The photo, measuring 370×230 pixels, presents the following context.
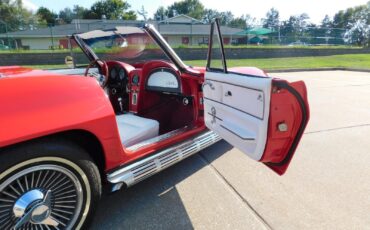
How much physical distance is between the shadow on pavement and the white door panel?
737mm

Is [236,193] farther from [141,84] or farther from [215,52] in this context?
[141,84]

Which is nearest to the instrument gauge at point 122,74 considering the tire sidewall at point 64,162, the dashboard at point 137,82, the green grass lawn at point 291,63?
the dashboard at point 137,82

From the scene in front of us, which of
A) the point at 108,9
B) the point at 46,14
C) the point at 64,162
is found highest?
the point at 46,14

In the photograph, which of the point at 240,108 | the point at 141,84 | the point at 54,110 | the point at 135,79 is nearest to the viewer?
the point at 54,110

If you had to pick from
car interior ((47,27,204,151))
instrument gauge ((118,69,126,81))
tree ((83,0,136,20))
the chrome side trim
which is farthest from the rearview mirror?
tree ((83,0,136,20))

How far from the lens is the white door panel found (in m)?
1.97

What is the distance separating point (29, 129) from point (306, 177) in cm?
266

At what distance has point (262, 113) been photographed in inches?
77.5

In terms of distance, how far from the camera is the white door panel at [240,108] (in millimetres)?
1974

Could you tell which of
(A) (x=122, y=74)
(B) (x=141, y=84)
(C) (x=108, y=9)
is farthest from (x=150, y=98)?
(C) (x=108, y=9)

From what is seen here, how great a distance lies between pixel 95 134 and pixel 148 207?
90 cm

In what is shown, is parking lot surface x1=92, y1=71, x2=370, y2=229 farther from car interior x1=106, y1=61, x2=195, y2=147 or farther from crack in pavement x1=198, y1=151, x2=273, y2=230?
car interior x1=106, y1=61, x2=195, y2=147

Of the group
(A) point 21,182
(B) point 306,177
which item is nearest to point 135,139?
(A) point 21,182

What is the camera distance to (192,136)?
9.61 feet
